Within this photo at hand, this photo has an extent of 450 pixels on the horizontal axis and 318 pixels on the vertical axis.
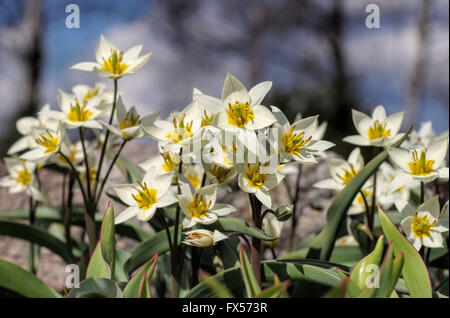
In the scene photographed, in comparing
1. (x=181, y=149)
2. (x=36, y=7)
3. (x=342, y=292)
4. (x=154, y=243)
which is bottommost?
(x=154, y=243)

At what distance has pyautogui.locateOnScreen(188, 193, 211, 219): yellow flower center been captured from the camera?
40.5 inches

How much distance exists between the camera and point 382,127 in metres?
1.36

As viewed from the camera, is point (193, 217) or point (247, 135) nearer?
point (247, 135)

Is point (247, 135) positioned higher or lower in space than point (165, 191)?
higher

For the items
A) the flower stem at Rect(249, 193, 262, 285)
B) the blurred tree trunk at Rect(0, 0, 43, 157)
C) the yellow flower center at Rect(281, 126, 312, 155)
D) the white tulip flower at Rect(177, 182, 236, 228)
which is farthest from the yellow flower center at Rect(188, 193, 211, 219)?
the blurred tree trunk at Rect(0, 0, 43, 157)

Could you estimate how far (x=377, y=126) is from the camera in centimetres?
136

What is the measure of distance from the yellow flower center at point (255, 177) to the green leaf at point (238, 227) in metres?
0.09

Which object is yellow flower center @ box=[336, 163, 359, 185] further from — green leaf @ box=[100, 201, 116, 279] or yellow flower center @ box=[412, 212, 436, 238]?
green leaf @ box=[100, 201, 116, 279]

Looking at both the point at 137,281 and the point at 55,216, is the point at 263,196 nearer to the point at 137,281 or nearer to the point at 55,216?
the point at 137,281

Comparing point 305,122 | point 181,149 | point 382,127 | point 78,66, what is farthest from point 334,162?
point 78,66

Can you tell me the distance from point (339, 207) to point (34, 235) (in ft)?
3.13

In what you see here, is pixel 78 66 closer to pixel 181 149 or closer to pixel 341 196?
pixel 181 149

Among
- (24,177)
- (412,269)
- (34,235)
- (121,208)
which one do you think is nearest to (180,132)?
(412,269)
